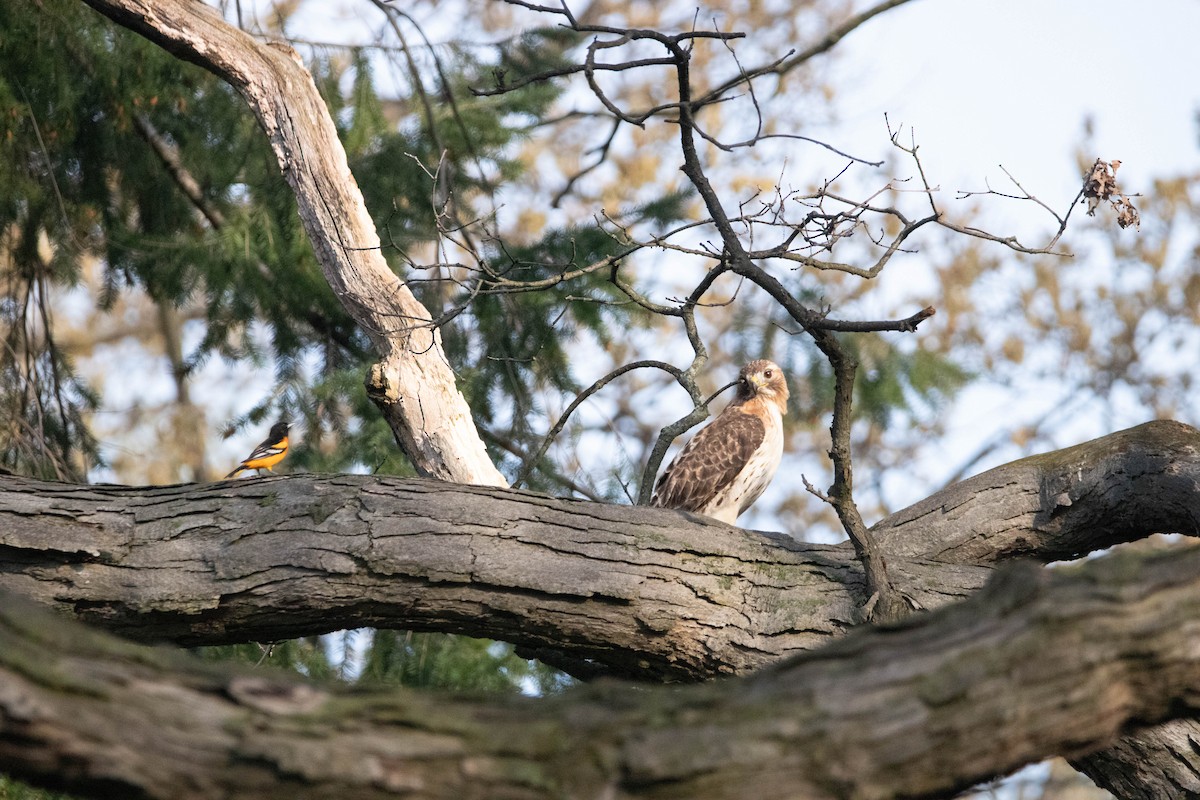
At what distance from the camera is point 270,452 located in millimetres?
6648

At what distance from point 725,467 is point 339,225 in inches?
95.7

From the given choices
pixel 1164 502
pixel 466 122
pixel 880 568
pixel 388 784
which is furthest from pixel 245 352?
pixel 388 784

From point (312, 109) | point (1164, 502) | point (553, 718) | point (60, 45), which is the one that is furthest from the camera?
point (60, 45)

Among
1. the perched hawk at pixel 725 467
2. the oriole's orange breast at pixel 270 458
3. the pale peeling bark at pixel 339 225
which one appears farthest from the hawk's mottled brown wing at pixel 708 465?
the oriole's orange breast at pixel 270 458

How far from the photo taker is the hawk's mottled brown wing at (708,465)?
611cm

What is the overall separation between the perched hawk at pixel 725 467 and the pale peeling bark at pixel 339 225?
65.8 inches

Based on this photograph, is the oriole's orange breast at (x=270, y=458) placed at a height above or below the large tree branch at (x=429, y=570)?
above

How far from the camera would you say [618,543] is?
3717 millimetres

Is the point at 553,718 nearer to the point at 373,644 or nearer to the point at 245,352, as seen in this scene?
the point at 373,644

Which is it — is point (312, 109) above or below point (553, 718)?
above

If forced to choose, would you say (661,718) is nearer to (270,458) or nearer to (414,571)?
(414,571)

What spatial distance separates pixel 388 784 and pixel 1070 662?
121 centimetres

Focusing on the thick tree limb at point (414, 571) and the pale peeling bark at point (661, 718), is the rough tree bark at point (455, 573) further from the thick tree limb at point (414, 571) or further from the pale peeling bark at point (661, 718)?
the pale peeling bark at point (661, 718)

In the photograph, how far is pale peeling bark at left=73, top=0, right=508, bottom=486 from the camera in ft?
15.2
